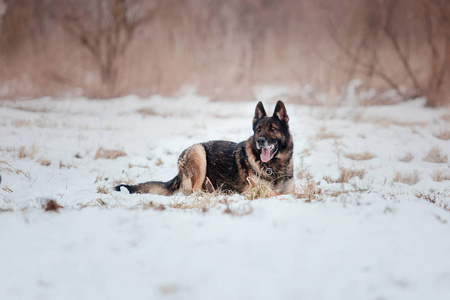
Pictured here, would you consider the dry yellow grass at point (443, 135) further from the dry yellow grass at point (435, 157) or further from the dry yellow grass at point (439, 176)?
the dry yellow grass at point (439, 176)

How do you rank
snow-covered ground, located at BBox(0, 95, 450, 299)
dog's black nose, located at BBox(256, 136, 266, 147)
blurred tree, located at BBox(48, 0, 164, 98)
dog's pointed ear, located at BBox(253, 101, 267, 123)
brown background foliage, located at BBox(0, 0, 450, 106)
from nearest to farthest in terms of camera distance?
snow-covered ground, located at BBox(0, 95, 450, 299) < dog's black nose, located at BBox(256, 136, 266, 147) < dog's pointed ear, located at BBox(253, 101, 267, 123) < brown background foliage, located at BBox(0, 0, 450, 106) < blurred tree, located at BBox(48, 0, 164, 98)

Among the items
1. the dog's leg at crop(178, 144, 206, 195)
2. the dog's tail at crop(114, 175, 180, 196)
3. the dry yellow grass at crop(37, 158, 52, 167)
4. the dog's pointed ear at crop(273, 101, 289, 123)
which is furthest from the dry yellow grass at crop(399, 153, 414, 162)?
the dry yellow grass at crop(37, 158, 52, 167)

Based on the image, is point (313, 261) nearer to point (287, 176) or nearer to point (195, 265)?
point (195, 265)

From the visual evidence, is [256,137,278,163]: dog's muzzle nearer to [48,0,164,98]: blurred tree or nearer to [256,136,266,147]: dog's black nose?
[256,136,266,147]: dog's black nose

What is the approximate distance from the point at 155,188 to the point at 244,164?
126cm

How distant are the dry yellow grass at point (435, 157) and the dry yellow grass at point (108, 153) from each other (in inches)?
231

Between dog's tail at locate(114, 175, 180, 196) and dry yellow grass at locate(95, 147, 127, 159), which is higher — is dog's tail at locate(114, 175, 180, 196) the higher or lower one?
the lower one

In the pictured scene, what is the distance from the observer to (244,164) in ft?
15.5

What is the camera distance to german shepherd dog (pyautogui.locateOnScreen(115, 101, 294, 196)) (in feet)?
14.8

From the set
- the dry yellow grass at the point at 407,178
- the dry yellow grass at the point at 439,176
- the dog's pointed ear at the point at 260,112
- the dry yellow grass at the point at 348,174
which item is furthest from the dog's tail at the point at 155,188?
the dry yellow grass at the point at 439,176

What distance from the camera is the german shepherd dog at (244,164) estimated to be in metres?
4.52

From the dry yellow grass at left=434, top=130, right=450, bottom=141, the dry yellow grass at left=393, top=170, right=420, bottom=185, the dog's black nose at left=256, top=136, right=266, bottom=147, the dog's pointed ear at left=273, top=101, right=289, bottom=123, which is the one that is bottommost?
the dry yellow grass at left=393, top=170, right=420, bottom=185

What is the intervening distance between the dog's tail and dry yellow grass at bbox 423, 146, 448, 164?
4.84m

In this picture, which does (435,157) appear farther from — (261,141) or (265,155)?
(261,141)
